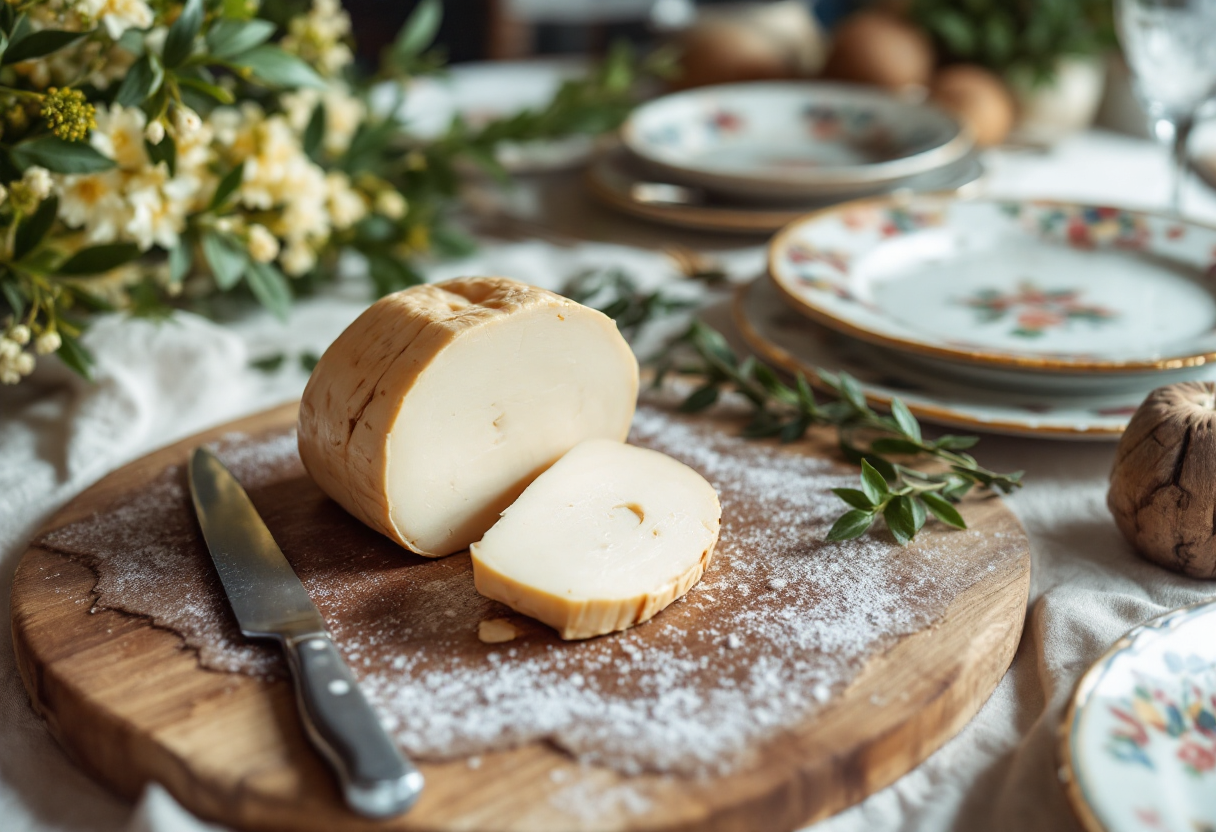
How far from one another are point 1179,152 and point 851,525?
147 cm

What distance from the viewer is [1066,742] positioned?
2.99ft

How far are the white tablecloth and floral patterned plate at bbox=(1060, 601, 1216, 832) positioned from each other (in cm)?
8

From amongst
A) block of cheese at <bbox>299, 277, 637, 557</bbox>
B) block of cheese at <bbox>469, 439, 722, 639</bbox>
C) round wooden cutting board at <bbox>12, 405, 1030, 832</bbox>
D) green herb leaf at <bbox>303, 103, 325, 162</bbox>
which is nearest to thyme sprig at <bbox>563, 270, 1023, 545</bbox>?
round wooden cutting board at <bbox>12, 405, 1030, 832</bbox>

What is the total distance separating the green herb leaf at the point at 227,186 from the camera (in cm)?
161

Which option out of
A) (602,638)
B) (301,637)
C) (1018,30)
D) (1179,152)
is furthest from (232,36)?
(1018,30)

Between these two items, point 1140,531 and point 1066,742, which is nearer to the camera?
point 1066,742

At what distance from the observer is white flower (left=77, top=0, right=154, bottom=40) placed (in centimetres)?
134

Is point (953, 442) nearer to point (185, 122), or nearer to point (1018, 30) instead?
point (185, 122)

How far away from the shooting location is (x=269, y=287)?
1784 mm

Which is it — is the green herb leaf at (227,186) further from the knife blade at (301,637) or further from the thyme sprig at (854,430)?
the thyme sprig at (854,430)

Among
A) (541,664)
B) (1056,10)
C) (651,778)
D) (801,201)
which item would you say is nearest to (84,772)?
(541,664)

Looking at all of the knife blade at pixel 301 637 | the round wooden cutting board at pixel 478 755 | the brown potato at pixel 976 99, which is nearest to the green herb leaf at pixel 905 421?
the round wooden cutting board at pixel 478 755

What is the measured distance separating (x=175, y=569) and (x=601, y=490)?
53cm

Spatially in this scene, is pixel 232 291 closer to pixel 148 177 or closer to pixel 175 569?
pixel 148 177
